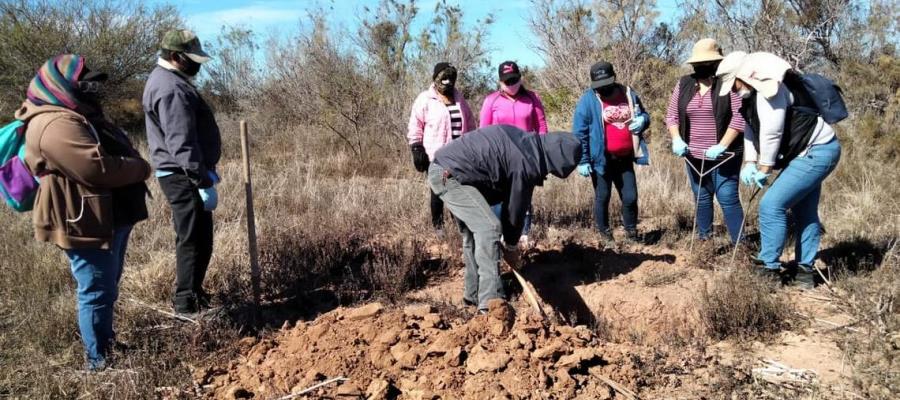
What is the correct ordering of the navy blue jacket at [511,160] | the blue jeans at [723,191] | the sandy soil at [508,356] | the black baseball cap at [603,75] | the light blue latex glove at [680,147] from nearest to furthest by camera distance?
the sandy soil at [508,356], the navy blue jacket at [511,160], the blue jeans at [723,191], the light blue latex glove at [680,147], the black baseball cap at [603,75]

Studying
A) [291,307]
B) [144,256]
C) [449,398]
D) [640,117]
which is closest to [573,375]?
[449,398]

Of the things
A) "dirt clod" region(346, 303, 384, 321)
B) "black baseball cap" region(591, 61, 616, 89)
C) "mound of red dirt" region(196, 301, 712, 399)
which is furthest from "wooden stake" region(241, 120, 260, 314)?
"black baseball cap" region(591, 61, 616, 89)

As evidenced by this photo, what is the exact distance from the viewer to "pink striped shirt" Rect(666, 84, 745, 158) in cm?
431

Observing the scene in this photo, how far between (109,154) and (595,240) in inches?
149

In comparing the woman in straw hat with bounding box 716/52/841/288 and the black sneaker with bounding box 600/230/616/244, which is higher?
the woman in straw hat with bounding box 716/52/841/288

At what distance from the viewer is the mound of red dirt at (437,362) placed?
9.50ft

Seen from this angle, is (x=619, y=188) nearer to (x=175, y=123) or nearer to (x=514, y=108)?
(x=514, y=108)

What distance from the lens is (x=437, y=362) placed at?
311cm

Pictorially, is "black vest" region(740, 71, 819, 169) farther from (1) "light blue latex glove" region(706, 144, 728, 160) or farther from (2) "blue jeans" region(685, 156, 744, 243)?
(2) "blue jeans" region(685, 156, 744, 243)

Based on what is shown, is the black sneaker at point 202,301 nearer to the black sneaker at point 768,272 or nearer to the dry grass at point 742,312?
the dry grass at point 742,312

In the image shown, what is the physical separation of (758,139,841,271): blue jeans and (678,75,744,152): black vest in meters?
0.61

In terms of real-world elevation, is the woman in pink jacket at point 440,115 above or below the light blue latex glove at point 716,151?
above

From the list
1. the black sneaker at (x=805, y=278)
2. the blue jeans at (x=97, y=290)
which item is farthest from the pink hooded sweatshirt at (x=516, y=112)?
the blue jeans at (x=97, y=290)

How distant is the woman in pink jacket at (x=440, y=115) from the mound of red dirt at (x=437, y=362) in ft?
6.03
